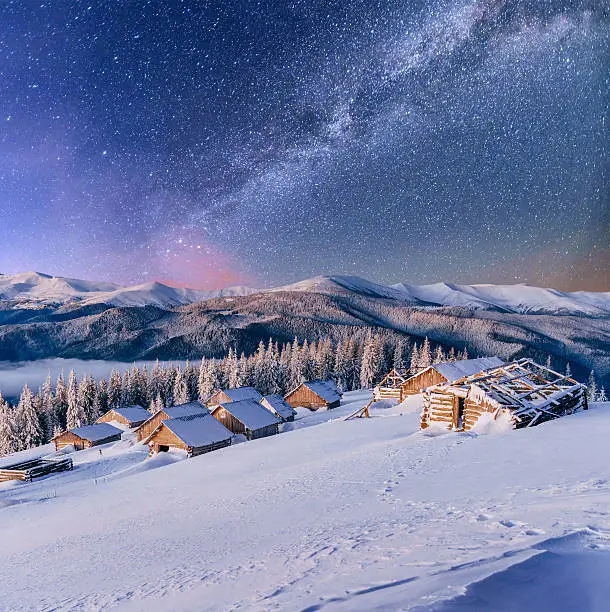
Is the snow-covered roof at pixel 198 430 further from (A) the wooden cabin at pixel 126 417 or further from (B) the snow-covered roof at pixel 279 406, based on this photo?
(A) the wooden cabin at pixel 126 417

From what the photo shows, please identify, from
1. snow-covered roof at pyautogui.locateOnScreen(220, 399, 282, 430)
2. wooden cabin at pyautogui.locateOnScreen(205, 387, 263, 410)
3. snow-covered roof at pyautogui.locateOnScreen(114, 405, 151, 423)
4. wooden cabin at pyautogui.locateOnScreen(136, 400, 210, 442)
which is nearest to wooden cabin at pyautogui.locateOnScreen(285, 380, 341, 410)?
wooden cabin at pyautogui.locateOnScreen(205, 387, 263, 410)

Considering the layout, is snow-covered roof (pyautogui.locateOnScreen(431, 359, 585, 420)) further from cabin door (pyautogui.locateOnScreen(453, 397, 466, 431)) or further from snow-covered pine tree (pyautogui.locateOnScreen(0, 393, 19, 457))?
snow-covered pine tree (pyautogui.locateOnScreen(0, 393, 19, 457))

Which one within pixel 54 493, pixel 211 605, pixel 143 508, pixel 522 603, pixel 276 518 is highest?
pixel 522 603

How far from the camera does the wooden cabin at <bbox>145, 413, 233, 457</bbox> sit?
39469 millimetres

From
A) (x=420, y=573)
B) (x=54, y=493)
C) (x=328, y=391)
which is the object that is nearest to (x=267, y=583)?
(x=420, y=573)

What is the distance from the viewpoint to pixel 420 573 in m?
5.68

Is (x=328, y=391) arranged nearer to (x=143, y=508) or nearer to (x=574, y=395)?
(x=574, y=395)

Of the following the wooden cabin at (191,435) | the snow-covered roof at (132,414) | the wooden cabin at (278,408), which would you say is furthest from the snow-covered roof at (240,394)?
the snow-covered roof at (132,414)

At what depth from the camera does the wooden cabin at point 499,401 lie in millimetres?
22547

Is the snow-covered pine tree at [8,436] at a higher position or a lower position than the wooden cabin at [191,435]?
lower

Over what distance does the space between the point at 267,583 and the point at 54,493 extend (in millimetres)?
29914

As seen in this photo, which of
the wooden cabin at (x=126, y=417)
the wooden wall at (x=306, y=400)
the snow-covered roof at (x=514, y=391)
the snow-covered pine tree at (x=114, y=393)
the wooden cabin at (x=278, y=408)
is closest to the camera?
the snow-covered roof at (x=514, y=391)

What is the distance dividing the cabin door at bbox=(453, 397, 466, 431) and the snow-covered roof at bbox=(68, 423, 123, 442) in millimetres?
53825

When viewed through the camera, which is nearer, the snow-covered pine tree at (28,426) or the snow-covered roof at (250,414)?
the snow-covered roof at (250,414)
